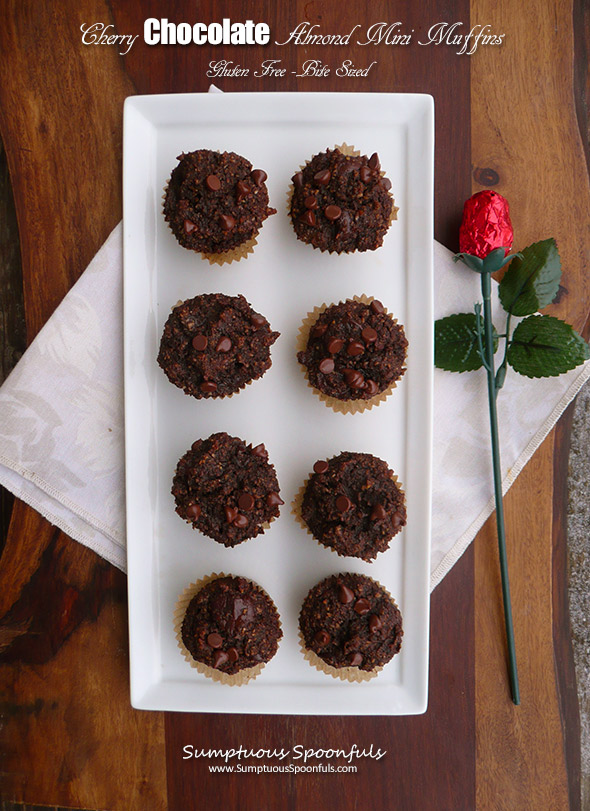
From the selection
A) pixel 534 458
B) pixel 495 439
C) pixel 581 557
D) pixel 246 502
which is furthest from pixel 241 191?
pixel 581 557

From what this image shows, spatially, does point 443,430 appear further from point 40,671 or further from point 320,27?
point 40,671

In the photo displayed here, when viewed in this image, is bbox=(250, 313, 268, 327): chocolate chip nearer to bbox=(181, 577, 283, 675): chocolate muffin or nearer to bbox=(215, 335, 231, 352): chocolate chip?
bbox=(215, 335, 231, 352): chocolate chip

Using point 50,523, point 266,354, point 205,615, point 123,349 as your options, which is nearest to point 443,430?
point 266,354

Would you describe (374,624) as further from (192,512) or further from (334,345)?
(334,345)

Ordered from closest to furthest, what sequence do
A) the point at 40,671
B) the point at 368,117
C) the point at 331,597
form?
the point at 331,597, the point at 368,117, the point at 40,671

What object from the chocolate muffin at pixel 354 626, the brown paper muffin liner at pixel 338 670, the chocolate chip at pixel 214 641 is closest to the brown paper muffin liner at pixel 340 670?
the brown paper muffin liner at pixel 338 670

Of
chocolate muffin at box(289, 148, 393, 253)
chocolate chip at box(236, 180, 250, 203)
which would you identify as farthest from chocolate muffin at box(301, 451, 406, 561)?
chocolate chip at box(236, 180, 250, 203)

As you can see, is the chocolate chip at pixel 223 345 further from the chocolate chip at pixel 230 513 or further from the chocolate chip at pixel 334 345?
the chocolate chip at pixel 230 513

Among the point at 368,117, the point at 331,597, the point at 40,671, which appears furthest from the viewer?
the point at 40,671

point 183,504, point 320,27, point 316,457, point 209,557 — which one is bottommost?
point 209,557
